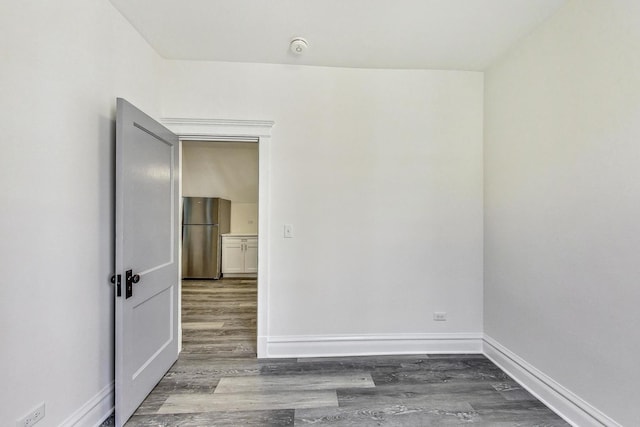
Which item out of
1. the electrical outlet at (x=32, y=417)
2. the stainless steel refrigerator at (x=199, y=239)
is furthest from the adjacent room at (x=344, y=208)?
the stainless steel refrigerator at (x=199, y=239)

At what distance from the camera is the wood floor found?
1731 mm

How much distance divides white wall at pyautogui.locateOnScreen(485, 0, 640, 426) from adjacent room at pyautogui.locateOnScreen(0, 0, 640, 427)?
0.01 meters

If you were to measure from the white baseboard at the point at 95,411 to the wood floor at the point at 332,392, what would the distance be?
6.9 inches

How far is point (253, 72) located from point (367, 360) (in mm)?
2743

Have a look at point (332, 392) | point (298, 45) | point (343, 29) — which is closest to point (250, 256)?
point (332, 392)

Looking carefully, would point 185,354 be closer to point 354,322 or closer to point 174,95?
point 354,322

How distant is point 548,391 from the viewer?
1.86m

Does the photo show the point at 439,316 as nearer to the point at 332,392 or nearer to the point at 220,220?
the point at 332,392

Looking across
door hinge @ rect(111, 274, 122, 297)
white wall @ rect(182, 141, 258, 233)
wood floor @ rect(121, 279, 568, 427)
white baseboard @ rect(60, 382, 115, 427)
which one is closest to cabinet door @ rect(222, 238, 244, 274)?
white wall @ rect(182, 141, 258, 233)

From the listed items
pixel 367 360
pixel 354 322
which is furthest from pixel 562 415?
pixel 354 322

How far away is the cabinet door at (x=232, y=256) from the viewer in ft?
18.2

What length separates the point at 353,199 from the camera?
2514 mm

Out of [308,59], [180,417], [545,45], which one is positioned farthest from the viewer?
[308,59]

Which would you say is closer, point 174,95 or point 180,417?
point 180,417
